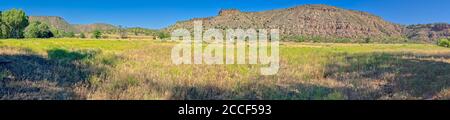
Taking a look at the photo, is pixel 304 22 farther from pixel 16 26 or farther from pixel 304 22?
pixel 16 26

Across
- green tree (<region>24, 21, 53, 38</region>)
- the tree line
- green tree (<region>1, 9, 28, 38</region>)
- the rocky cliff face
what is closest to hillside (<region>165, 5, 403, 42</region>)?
the rocky cliff face

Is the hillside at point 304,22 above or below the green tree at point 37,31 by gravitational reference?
above

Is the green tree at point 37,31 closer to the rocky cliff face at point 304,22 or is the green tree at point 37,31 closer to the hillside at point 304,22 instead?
the rocky cliff face at point 304,22

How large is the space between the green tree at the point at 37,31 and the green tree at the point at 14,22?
3009 mm

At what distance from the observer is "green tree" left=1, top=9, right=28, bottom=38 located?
94.2 m

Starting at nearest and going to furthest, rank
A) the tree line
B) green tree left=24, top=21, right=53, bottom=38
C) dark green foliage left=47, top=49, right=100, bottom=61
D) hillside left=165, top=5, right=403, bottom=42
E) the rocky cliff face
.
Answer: dark green foliage left=47, top=49, right=100, bottom=61
the tree line
green tree left=24, top=21, right=53, bottom=38
the rocky cliff face
hillside left=165, top=5, right=403, bottom=42

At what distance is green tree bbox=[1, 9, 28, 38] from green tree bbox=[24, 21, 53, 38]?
3009 mm

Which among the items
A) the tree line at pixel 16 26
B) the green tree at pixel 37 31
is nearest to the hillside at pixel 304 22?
the green tree at pixel 37 31

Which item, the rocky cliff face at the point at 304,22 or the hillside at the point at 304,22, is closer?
the rocky cliff face at the point at 304,22

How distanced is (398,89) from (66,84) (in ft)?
27.5

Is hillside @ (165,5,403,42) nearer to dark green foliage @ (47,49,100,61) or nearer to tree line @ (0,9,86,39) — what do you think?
tree line @ (0,9,86,39)

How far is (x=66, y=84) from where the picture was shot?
1049 centimetres

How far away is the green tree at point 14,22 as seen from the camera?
9419 cm
